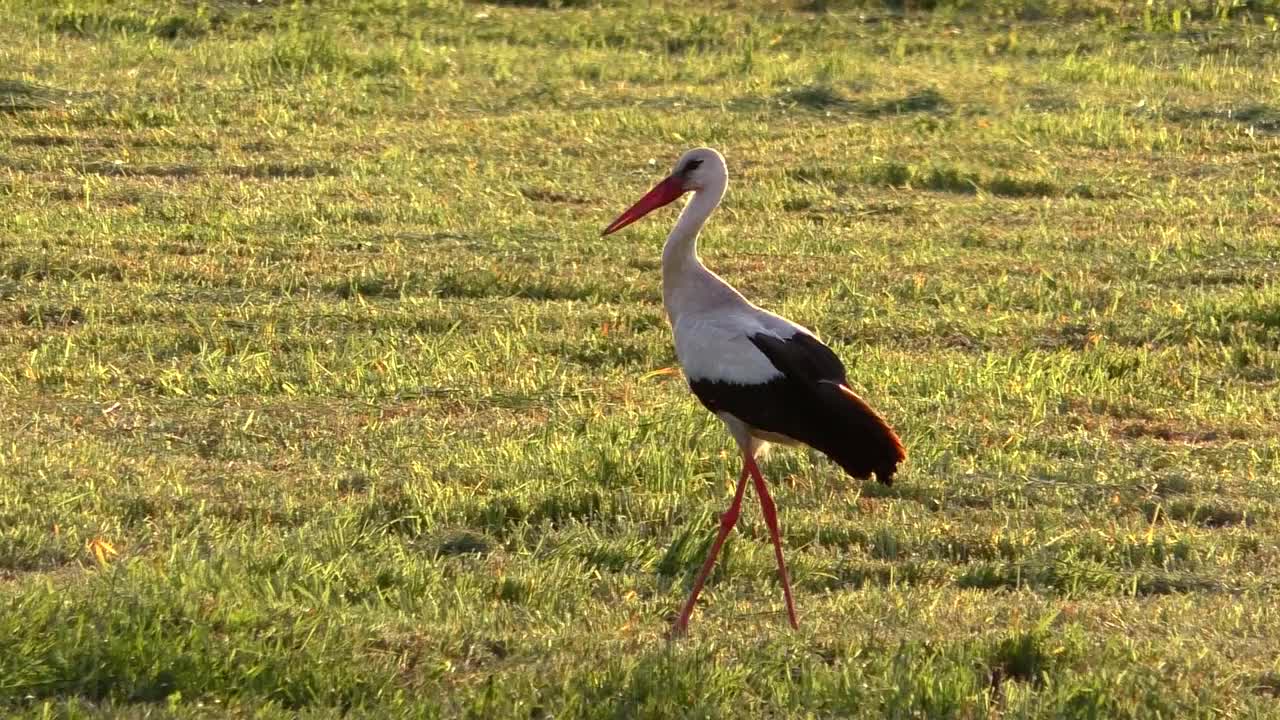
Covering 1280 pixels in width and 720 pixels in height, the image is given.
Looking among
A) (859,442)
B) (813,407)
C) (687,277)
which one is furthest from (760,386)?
(687,277)

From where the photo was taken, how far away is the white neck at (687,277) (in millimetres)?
5867

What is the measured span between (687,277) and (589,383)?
54.4 inches

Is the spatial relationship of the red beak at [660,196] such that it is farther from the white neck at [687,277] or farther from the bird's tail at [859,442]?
the bird's tail at [859,442]

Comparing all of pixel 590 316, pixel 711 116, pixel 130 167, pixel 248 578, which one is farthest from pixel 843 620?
pixel 711 116

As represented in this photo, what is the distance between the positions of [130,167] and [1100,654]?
7183 millimetres

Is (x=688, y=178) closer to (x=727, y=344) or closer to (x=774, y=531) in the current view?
(x=727, y=344)

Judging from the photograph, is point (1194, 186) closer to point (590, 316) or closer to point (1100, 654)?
point (590, 316)

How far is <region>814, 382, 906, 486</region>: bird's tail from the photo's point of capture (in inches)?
203

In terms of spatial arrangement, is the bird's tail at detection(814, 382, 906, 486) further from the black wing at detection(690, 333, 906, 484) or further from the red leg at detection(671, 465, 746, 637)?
the red leg at detection(671, 465, 746, 637)

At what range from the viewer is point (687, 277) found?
19.4 ft

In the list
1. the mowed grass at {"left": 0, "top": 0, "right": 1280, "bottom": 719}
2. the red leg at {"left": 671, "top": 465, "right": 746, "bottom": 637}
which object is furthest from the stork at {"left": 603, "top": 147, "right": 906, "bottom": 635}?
the mowed grass at {"left": 0, "top": 0, "right": 1280, "bottom": 719}

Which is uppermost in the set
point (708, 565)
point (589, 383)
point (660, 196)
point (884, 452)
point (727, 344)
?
point (660, 196)

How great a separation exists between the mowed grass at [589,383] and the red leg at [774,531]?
97 millimetres

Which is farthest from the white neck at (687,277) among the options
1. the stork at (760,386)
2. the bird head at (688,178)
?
the bird head at (688,178)
